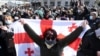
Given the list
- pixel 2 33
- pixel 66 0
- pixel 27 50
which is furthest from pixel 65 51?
pixel 66 0

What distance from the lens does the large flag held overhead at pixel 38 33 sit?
27.7 ft

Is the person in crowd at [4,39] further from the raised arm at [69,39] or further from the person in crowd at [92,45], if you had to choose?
the person in crowd at [92,45]

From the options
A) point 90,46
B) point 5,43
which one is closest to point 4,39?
point 5,43

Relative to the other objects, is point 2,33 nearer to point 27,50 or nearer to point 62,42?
point 27,50

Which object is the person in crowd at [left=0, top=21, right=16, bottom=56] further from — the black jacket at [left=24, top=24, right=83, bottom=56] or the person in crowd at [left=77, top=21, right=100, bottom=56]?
the person in crowd at [left=77, top=21, right=100, bottom=56]

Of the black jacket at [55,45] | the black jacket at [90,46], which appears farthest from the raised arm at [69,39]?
the black jacket at [90,46]

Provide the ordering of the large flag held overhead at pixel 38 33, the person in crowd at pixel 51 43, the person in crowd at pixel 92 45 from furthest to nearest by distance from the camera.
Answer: the large flag held overhead at pixel 38 33 < the person in crowd at pixel 51 43 < the person in crowd at pixel 92 45

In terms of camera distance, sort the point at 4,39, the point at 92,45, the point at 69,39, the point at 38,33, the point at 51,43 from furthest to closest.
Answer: the point at 4,39, the point at 38,33, the point at 69,39, the point at 51,43, the point at 92,45

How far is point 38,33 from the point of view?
27.5 ft

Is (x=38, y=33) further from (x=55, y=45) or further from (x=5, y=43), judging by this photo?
(x=55, y=45)

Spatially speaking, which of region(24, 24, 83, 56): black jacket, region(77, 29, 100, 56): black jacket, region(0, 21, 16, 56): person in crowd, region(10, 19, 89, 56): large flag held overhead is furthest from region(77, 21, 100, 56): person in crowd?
region(0, 21, 16, 56): person in crowd

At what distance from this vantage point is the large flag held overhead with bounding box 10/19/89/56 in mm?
8430

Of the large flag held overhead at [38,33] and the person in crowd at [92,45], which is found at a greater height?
the person in crowd at [92,45]

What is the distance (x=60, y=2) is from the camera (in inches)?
4798
